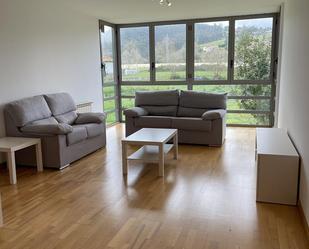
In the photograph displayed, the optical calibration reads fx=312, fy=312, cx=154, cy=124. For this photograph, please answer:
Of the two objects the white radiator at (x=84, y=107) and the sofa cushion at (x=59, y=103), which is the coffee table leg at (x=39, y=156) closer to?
the sofa cushion at (x=59, y=103)

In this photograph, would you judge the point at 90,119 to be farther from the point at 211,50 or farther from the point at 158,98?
the point at 211,50

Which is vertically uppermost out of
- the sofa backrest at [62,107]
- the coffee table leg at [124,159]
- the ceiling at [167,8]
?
the ceiling at [167,8]

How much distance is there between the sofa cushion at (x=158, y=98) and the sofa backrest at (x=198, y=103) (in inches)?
5.3

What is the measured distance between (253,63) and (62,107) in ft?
13.3

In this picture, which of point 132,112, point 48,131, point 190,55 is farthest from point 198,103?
point 48,131

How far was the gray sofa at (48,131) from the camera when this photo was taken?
13.2 feet

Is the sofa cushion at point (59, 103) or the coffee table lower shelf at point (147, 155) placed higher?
the sofa cushion at point (59, 103)

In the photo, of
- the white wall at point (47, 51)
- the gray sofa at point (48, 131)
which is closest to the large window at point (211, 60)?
the white wall at point (47, 51)

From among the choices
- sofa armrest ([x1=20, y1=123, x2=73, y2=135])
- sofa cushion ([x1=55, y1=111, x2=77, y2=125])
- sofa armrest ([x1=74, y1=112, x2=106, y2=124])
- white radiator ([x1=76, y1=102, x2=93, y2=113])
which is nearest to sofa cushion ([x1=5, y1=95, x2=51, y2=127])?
sofa armrest ([x1=20, y1=123, x2=73, y2=135])

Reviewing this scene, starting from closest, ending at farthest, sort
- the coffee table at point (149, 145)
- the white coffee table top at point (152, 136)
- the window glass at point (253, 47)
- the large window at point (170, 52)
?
the coffee table at point (149, 145)
the white coffee table top at point (152, 136)
the window glass at point (253, 47)
the large window at point (170, 52)

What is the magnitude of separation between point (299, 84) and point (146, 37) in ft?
15.3

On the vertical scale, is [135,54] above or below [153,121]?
above

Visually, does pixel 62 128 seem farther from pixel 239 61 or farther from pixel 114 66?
pixel 239 61

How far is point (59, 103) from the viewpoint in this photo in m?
4.87
